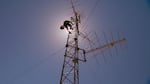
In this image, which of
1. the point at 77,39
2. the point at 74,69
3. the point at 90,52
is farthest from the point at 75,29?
the point at 74,69

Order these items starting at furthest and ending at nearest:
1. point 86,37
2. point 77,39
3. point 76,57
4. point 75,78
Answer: point 86,37 < point 77,39 < point 76,57 < point 75,78

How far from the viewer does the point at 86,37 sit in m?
10.7

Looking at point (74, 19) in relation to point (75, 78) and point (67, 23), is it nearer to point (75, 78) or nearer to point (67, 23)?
point (67, 23)

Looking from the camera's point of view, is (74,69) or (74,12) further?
(74,12)

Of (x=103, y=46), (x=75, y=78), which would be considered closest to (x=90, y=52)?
(x=103, y=46)

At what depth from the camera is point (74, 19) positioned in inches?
413

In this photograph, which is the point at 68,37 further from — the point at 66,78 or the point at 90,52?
the point at 66,78

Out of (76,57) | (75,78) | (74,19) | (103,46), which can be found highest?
(74,19)

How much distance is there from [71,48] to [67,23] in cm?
135

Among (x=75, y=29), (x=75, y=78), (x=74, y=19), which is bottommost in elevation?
(x=75, y=78)

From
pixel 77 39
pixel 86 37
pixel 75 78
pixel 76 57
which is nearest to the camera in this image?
pixel 75 78

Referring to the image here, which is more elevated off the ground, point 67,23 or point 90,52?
point 67,23

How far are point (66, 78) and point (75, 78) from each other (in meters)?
0.51

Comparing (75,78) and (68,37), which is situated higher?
(68,37)
